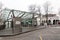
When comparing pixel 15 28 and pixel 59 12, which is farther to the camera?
pixel 59 12

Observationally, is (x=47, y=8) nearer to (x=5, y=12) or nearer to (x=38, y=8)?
(x=38, y=8)

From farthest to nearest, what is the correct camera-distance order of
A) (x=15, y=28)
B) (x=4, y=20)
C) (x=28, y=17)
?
(x=28, y=17)
(x=4, y=20)
(x=15, y=28)

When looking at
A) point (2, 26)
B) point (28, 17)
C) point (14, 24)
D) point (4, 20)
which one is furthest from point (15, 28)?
point (28, 17)

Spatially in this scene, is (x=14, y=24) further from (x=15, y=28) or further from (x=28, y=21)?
(x=28, y=21)

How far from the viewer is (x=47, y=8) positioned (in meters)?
95.5

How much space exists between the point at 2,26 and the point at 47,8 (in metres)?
62.3

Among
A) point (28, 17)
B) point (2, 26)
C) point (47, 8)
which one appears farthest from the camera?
point (47, 8)

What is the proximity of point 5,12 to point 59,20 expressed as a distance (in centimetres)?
7034

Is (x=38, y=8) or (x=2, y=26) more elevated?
(x=38, y=8)

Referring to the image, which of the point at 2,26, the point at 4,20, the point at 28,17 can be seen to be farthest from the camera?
the point at 28,17

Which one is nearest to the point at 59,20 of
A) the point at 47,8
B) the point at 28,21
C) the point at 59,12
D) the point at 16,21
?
the point at 59,12

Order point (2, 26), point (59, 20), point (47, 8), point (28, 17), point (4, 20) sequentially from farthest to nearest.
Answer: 1. point (59, 20)
2. point (47, 8)
3. point (28, 17)
4. point (4, 20)
5. point (2, 26)

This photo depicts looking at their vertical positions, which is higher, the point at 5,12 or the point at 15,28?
the point at 5,12

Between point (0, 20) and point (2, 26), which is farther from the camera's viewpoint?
point (0, 20)
